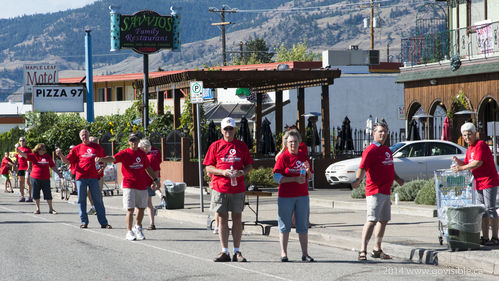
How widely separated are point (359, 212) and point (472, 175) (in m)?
6.40

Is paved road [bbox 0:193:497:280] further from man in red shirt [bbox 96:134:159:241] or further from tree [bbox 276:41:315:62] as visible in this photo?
tree [bbox 276:41:315:62]

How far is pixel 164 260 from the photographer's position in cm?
1211

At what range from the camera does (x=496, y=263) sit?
10.7m

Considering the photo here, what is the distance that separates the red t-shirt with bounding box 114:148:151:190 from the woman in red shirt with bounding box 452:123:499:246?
549 cm

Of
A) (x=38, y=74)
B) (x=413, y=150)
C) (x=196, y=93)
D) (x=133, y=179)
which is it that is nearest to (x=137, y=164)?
(x=133, y=179)

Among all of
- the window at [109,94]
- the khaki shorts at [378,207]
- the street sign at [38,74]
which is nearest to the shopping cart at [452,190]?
the khaki shorts at [378,207]

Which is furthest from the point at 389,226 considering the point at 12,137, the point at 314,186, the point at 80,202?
the point at 12,137

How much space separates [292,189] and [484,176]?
2935 millimetres

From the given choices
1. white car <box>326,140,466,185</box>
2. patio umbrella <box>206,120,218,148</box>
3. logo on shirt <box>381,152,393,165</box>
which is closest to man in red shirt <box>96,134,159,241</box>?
logo on shirt <box>381,152,393,165</box>

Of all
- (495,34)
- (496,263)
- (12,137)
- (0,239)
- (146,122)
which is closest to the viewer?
(496,263)

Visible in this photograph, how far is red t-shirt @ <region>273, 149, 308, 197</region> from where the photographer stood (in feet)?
38.4

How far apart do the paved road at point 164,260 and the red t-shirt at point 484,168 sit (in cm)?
172

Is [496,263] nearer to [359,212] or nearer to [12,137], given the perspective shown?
[359,212]

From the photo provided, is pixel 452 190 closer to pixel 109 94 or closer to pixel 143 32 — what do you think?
pixel 143 32
